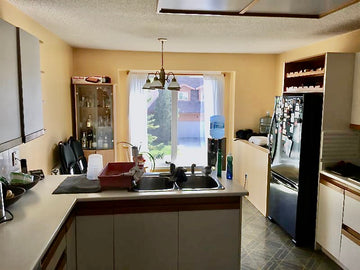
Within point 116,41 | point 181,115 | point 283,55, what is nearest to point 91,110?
point 116,41

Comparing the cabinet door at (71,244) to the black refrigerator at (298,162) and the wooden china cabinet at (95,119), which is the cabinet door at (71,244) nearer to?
the black refrigerator at (298,162)

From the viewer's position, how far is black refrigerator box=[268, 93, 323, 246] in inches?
123

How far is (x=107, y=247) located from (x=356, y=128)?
2.68m

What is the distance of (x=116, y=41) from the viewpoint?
3998mm

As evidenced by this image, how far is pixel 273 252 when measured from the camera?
10.5 ft

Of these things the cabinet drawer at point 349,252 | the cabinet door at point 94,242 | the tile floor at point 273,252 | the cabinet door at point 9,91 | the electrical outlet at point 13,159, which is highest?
the cabinet door at point 9,91

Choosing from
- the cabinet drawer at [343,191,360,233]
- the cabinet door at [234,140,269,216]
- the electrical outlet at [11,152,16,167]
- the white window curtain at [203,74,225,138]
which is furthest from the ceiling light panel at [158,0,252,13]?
the white window curtain at [203,74,225,138]

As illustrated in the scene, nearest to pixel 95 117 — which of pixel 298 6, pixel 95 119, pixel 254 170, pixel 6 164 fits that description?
pixel 95 119

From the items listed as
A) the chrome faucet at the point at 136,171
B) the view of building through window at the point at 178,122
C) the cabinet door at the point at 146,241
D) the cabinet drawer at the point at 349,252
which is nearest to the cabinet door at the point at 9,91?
the chrome faucet at the point at 136,171

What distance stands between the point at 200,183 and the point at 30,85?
5.38ft

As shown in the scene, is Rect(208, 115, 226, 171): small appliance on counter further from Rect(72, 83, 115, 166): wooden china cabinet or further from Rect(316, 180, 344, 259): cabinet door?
Rect(316, 180, 344, 259): cabinet door

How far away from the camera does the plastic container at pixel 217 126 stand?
549 cm

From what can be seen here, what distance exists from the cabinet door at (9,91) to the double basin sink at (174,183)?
1009mm

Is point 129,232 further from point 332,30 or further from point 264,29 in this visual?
point 332,30
